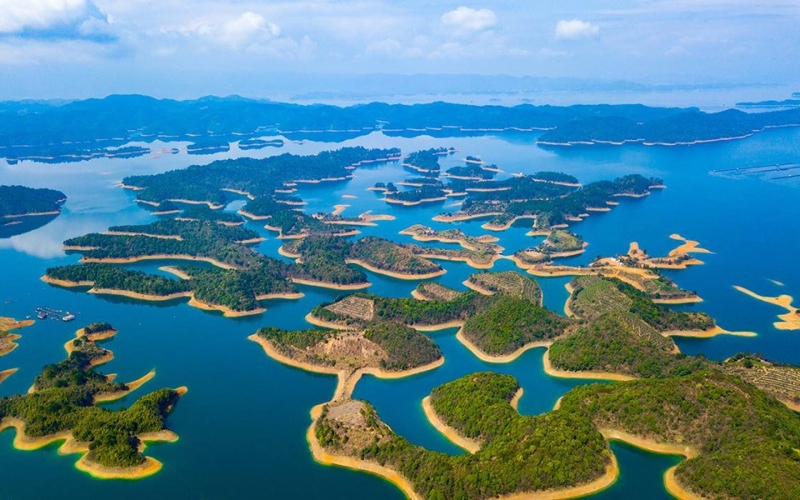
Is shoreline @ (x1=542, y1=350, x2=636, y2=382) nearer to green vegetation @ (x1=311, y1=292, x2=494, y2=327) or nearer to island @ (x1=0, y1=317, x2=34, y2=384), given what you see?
green vegetation @ (x1=311, y1=292, x2=494, y2=327)

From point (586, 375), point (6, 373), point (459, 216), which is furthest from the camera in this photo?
point (459, 216)

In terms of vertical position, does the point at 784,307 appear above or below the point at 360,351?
below

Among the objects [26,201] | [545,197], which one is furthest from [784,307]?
[26,201]

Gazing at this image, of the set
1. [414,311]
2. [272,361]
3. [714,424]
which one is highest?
[714,424]

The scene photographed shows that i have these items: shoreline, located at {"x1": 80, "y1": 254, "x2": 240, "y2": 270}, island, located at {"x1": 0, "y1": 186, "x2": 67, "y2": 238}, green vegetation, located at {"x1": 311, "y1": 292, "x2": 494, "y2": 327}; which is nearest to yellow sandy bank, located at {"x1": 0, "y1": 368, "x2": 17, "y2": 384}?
green vegetation, located at {"x1": 311, "y1": 292, "x2": 494, "y2": 327}

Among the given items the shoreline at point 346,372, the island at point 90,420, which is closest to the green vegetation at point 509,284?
the shoreline at point 346,372

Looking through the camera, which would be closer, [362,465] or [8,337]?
[362,465]

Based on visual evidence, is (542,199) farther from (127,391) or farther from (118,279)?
(127,391)
